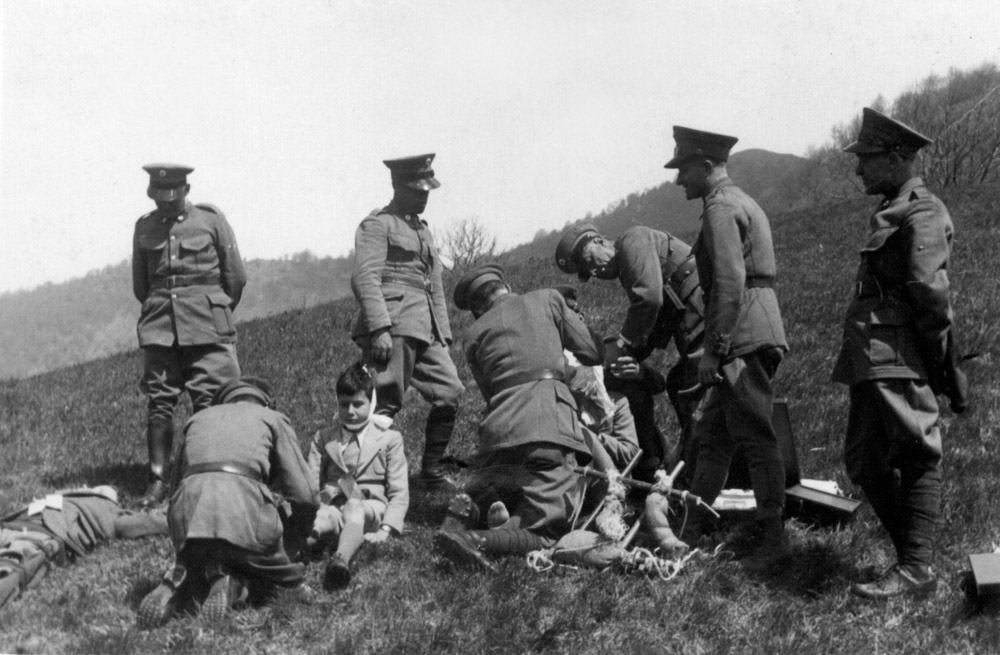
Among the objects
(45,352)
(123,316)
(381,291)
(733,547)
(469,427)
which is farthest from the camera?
(123,316)

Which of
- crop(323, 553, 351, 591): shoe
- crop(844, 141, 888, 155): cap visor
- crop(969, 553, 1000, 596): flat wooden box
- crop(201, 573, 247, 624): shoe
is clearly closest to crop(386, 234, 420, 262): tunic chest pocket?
crop(323, 553, 351, 591): shoe


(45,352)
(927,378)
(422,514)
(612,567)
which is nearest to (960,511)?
(927,378)

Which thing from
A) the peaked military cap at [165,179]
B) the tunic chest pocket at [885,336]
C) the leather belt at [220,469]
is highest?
the peaked military cap at [165,179]

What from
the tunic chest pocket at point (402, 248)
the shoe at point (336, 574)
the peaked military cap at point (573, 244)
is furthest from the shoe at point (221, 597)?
the peaked military cap at point (573, 244)

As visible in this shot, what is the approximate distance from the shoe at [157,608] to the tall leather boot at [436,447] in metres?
2.60

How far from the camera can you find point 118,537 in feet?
20.0

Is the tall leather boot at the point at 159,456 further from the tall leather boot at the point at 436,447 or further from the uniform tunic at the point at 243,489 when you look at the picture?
the uniform tunic at the point at 243,489

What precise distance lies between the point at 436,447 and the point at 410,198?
6.23ft

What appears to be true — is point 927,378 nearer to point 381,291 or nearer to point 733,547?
point 733,547

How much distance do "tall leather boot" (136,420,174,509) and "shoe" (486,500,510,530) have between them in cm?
291

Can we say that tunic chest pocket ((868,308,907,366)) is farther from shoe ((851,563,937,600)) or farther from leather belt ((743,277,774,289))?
shoe ((851,563,937,600))

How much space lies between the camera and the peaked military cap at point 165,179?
22.8ft

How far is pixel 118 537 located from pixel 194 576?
5.40 feet

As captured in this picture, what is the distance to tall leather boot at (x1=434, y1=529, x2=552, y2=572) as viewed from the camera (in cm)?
494
